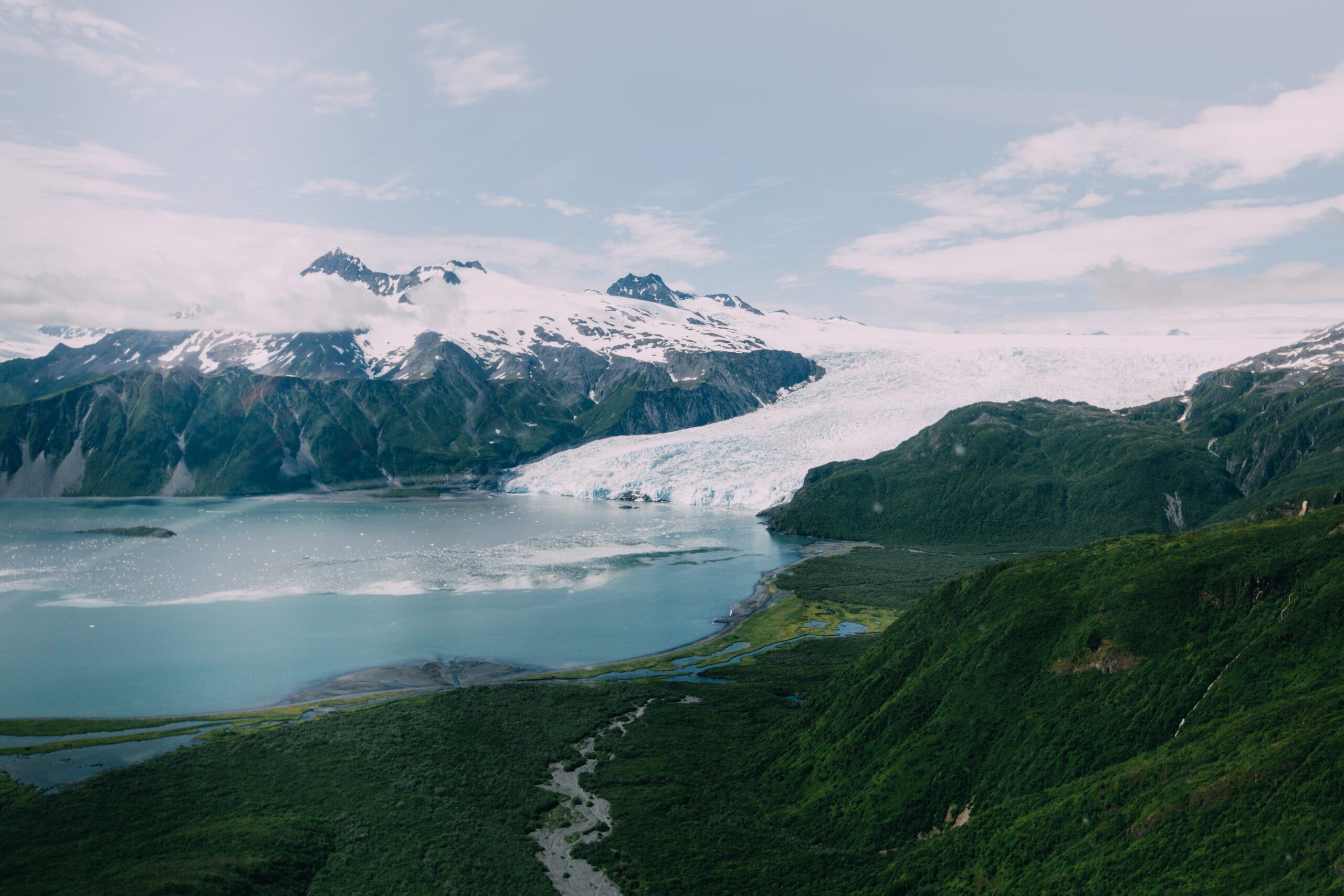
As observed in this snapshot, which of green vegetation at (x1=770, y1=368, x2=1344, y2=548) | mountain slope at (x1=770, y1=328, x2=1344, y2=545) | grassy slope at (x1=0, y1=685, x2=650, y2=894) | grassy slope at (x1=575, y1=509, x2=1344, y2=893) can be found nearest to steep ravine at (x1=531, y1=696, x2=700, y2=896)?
grassy slope at (x1=0, y1=685, x2=650, y2=894)

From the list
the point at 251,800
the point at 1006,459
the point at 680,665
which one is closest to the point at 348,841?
the point at 251,800

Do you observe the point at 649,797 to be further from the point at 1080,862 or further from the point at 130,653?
the point at 130,653

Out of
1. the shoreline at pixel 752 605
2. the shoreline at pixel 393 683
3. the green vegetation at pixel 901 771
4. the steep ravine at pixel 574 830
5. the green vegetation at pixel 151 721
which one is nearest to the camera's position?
the green vegetation at pixel 901 771

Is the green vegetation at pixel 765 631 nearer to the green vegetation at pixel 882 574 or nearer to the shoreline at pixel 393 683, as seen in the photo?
the shoreline at pixel 393 683

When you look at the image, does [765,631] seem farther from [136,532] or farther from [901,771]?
[136,532]

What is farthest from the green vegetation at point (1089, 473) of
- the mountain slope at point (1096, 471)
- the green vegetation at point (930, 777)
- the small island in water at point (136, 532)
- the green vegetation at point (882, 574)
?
the small island in water at point (136, 532)

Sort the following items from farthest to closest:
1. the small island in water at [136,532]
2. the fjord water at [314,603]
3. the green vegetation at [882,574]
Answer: the small island in water at [136,532], the green vegetation at [882,574], the fjord water at [314,603]

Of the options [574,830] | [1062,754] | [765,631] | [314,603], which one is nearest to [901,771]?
[1062,754]
